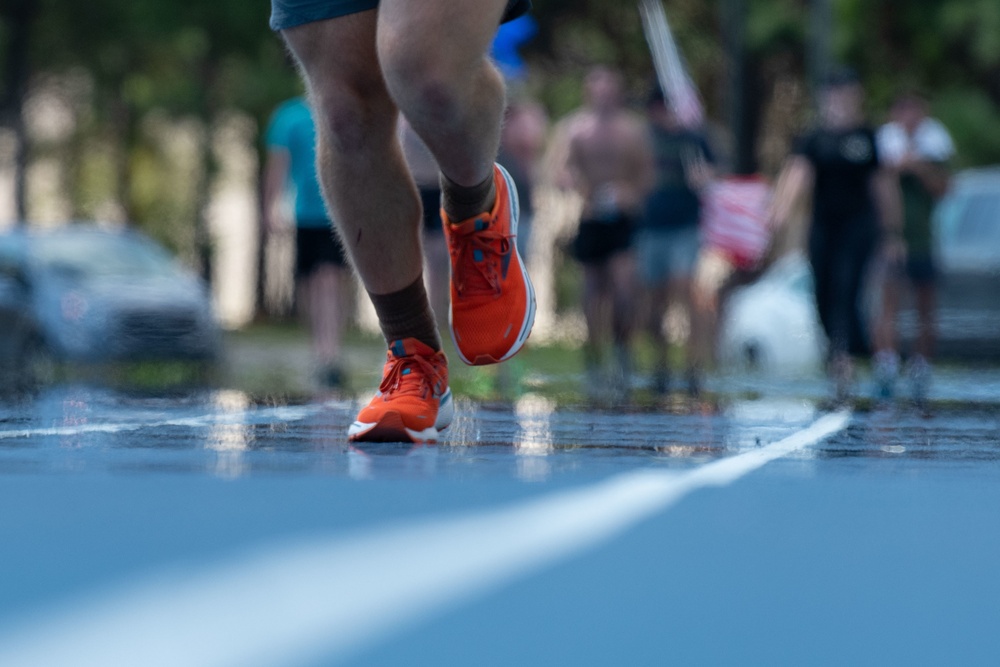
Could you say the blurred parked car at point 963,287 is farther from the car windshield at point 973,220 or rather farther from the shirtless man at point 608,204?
the shirtless man at point 608,204

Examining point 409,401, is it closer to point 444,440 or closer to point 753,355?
point 444,440

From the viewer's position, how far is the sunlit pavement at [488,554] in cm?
194

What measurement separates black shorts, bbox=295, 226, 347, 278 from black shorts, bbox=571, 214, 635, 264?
1.67 m

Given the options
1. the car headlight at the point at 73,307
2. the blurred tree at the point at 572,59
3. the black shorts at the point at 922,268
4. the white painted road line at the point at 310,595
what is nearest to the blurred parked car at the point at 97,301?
the car headlight at the point at 73,307

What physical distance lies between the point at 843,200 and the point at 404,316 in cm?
693

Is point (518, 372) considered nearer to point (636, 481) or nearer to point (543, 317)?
point (636, 481)

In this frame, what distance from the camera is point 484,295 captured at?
476 centimetres

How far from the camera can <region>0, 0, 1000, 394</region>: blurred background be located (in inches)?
939

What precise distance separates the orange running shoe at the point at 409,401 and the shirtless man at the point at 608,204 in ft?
23.3

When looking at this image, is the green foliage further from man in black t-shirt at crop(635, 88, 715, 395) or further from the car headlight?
man in black t-shirt at crop(635, 88, 715, 395)

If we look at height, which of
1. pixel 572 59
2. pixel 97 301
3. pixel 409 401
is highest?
pixel 572 59

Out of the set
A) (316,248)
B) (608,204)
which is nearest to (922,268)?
(608,204)

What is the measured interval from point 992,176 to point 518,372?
25.2 feet

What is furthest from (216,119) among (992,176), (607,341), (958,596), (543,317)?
(958,596)
